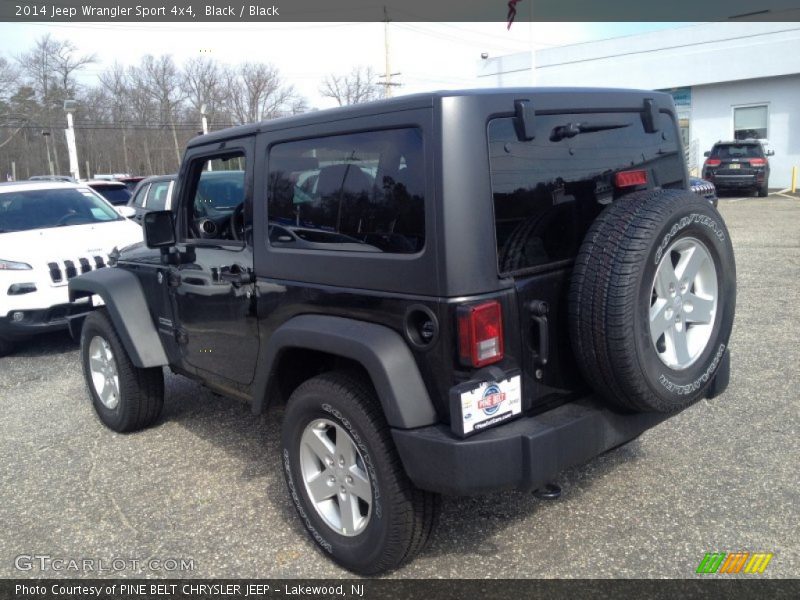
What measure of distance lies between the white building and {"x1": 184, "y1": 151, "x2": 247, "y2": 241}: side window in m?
22.3

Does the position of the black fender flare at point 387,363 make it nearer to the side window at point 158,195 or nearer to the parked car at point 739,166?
the side window at point 158,195

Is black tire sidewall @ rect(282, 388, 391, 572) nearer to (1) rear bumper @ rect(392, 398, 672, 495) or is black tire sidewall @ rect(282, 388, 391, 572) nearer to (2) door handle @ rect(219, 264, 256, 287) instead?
(1) rear bumper @ rect(392, 398, 672, 495)

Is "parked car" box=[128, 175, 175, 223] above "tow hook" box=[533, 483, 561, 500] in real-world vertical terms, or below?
above

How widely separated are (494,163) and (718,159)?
21776mm

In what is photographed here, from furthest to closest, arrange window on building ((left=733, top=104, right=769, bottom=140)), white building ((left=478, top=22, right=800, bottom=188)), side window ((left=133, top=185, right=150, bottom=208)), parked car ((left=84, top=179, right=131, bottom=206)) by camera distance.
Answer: window on building ((left=733, top=104, right=769, bottom=140)) → white building ((left=478, top=22, right=800, bottom=188)) → parked car ((left=84, top=179, right=131, bottom=206)) → side window ((left=133, top=185, right=150, bottom=208))

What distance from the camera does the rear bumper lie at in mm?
2500

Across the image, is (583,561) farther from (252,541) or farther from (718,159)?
(718,159)

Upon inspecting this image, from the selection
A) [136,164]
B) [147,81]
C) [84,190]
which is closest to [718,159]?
[84,190]

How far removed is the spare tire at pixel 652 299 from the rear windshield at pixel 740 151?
20.8 m

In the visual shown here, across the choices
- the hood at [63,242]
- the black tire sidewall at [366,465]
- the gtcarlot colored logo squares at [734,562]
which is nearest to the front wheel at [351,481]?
the black tire sidewall at [366,465]

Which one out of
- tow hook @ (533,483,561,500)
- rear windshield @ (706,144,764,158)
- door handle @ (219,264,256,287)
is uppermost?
rear windshield @ (706,144,764,158)

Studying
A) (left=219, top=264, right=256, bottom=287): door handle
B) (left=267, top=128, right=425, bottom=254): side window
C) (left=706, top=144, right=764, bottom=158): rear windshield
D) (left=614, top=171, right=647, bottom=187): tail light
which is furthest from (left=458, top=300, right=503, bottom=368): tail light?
(left=706, top=144, right=764, bottom=158): rear windshield

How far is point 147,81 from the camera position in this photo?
123ft

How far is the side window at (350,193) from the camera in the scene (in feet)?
8.81
